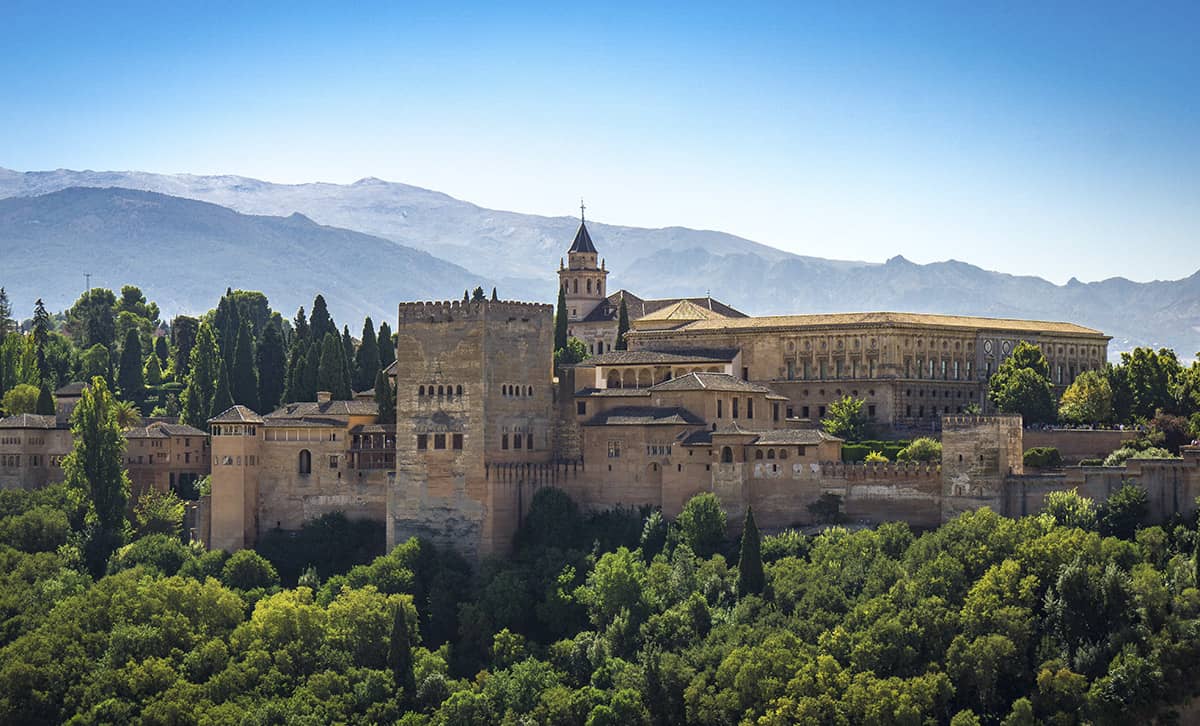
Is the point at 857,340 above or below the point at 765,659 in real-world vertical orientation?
above

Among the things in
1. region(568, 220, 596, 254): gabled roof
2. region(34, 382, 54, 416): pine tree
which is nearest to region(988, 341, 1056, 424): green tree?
region(568, 220, 596, 254): gabled roof

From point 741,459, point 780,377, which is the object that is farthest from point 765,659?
point 780,377

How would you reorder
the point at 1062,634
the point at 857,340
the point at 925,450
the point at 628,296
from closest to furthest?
the point at 1062,634, the point at 925,450, the point at 857,340, the point at 628,296

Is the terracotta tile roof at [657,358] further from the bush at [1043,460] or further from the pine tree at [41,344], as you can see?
the pine tree at [41,344]

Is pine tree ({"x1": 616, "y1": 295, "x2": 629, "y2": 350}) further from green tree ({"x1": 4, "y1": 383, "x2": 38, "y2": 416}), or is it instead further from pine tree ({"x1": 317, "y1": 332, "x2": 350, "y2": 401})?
green tree ({"x1": 4, "y1": 383, "x2": 38, "y2": 416})

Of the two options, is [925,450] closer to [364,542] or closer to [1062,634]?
[1062,634]

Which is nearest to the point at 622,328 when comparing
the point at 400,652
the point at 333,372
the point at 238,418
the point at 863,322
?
the point at 863,322

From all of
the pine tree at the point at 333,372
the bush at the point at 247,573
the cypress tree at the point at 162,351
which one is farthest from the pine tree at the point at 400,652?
the cypress tree at the point at 162,351
